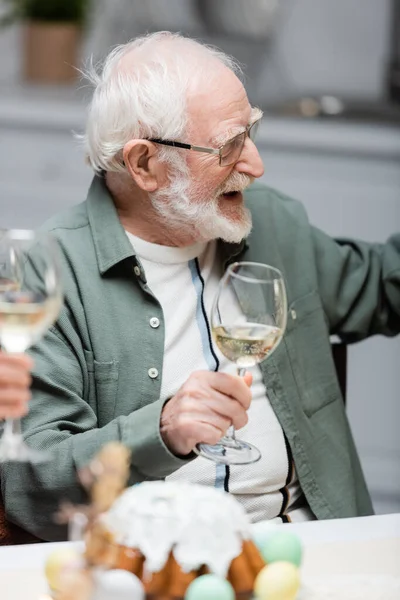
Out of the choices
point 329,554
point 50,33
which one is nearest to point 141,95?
point 329,554

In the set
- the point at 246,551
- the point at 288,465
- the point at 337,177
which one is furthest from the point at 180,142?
the point at 337,177

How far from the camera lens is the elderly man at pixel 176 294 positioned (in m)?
1.73

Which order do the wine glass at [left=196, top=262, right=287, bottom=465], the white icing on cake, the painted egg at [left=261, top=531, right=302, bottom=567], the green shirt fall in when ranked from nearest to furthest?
1. the white icing on cake
2. the painted egg at [left=261, top=531, right=302, bottom=567]
3. the wine glass at [left=196, top=262, right=287, bottom=465]
4. the green shirt

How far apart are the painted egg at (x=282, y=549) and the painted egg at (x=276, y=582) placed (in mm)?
34

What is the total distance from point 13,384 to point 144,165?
74 centimetres

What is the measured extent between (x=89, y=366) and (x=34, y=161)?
1.90m

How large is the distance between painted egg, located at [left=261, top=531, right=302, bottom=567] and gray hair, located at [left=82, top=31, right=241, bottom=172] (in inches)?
34.7

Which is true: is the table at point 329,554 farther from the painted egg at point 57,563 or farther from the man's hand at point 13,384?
the man's hand at point 13,384

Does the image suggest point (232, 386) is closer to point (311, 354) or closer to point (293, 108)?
point (311, 354)

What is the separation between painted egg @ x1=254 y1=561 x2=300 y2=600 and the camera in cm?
108

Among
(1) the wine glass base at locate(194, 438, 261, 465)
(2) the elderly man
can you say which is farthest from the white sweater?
(1) the wine glass base at locate(194, 438, 261, 465)

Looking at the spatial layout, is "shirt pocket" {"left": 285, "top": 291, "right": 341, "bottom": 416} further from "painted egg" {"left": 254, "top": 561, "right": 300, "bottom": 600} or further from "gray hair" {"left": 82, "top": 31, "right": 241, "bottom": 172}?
"painted egg" {"left": 254, "top": 561, "right": 300, "bottom": 600}

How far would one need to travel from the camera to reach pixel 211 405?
146 centimetres

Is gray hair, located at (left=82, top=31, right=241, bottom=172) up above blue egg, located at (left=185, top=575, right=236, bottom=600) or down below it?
above
